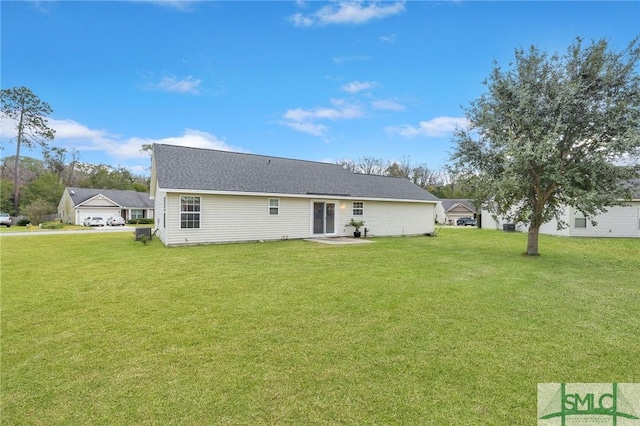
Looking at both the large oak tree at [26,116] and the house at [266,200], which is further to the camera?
the large oak tree at [26,116]

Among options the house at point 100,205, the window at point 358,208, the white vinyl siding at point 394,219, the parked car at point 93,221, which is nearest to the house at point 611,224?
the white vinyl siding at point 394,219

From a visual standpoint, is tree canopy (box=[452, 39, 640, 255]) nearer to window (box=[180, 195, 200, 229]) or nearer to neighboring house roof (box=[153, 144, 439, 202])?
neighboring house roof (box=[153, 144, 439, 202])

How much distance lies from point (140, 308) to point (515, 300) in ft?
20.7

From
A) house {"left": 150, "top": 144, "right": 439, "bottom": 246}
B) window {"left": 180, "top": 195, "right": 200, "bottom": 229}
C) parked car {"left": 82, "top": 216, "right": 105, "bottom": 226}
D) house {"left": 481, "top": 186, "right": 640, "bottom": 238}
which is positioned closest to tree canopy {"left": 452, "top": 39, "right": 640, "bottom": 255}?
house {"left": 150, "top": 144, "right": 439, "bottom": 246}

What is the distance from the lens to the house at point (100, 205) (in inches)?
1335

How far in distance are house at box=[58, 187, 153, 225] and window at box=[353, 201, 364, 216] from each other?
3241cm

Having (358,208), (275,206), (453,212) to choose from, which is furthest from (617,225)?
(453,212)

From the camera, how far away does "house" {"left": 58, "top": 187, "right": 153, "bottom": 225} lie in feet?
111

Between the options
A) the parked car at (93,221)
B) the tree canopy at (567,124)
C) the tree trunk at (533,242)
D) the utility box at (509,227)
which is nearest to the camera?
the tree canopy at (567,124)

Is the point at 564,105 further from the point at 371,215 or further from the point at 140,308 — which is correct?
the point at 140,308

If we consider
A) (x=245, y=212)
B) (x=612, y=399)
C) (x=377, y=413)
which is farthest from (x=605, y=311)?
(x=245, y=212)

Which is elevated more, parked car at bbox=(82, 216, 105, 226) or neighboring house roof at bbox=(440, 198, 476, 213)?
neighboring house roof at bbox=(440, 198, 476, 213)

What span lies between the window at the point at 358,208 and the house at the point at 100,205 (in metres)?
32.4

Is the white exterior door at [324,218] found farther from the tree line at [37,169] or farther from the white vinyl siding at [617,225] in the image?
the tree line at [37,169]
